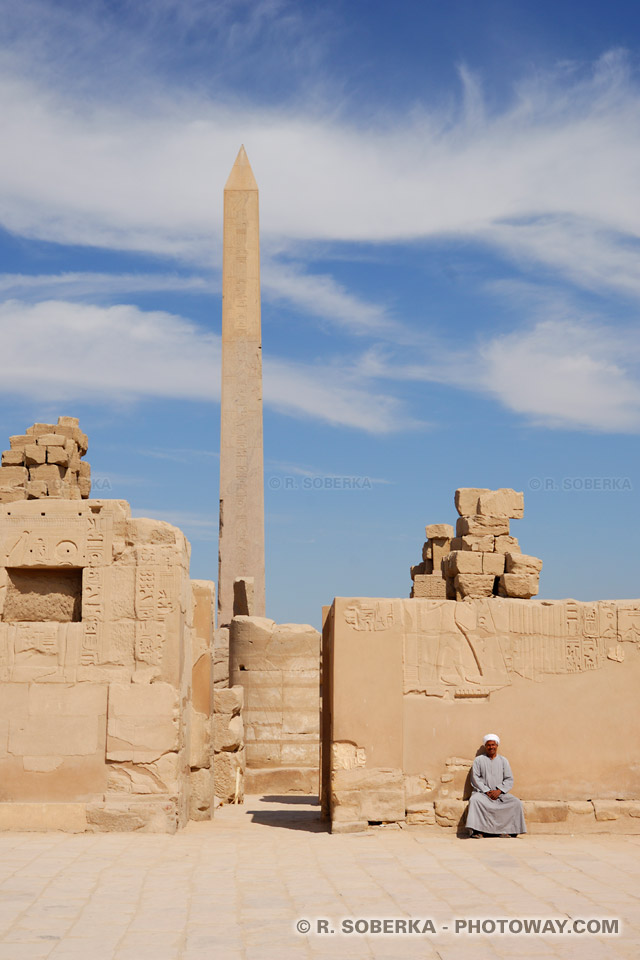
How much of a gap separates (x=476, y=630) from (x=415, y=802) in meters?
1.42

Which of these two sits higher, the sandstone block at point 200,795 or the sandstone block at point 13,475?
the sandstone block at point 13,475

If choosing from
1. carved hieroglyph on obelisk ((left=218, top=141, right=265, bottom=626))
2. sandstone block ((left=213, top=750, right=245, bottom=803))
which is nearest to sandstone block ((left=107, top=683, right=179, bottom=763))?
sandstone block ((left=213, top=750, right=245, bottom=803))

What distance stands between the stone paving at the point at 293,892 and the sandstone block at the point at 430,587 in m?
8.07

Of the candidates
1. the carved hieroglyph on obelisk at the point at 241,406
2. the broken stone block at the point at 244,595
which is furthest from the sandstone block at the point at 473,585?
the carved hieroglyph on obelisk at the point at 241,406

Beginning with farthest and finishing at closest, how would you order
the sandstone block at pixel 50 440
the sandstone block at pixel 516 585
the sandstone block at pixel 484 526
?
the sandstone block at pixel 50 440 → the sandstone block at pixel 484 526 → the sandstone block at pixel 516 585

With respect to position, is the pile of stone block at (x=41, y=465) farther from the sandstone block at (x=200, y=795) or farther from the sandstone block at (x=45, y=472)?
the sandstone block at (x=200, y=795)

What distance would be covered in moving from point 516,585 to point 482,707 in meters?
4.41

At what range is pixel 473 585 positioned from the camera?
12.5 meters

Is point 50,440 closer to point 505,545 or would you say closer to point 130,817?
point 505,545

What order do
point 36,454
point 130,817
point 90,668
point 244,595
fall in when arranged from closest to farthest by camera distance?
1. point 130,817
2. point 90,668
3. point 36,454
4. point 244,595

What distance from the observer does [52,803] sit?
7.45 meters

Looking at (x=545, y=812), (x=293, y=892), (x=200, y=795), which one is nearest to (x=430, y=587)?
(x=200, y=795)

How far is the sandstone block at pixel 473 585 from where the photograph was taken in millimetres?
12430

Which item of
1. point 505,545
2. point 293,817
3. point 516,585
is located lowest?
point 293,817
